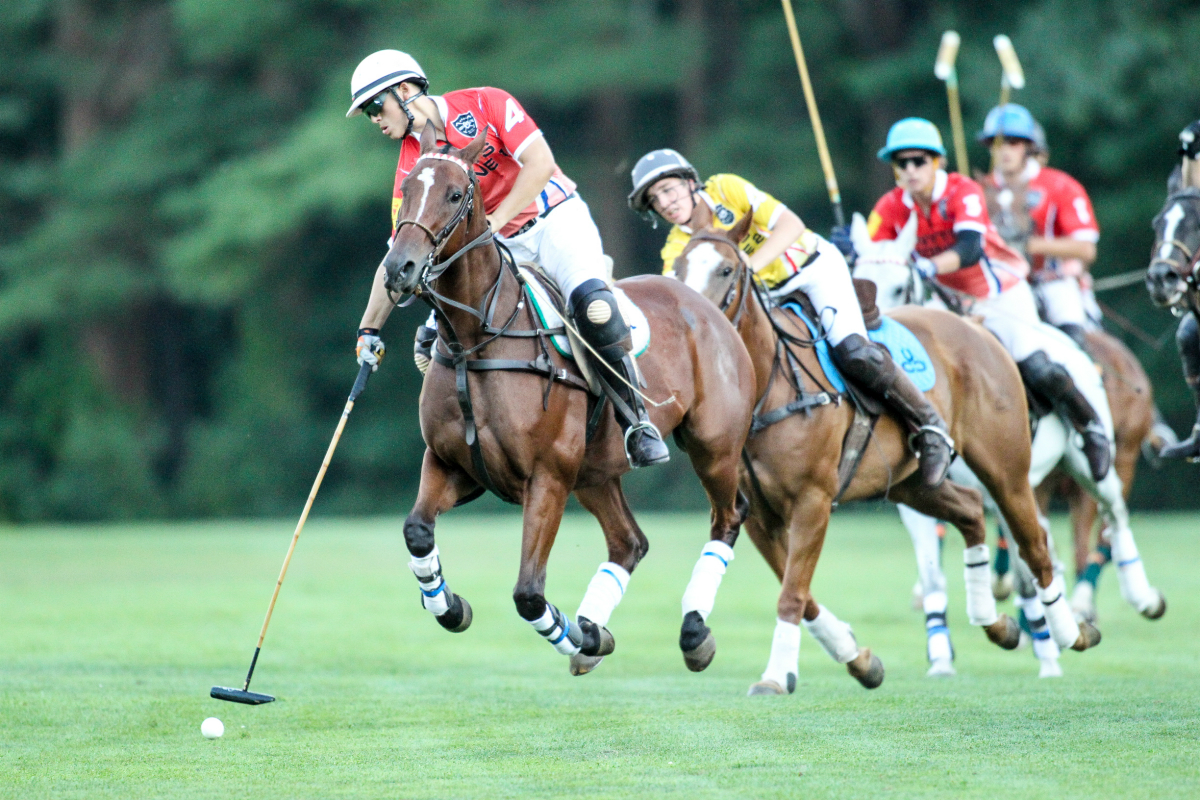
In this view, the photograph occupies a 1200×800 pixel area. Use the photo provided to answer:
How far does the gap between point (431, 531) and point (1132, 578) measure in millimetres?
4917

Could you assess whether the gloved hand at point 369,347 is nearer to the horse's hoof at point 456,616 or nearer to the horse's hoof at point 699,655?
the horse's hoof at point 456,616

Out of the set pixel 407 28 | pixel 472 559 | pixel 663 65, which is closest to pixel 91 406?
pixel 407 28

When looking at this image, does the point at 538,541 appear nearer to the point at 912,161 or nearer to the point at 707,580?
the point at 707,580

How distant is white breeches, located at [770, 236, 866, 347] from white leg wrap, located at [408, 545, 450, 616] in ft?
7.59

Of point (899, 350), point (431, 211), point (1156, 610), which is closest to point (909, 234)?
point (899, 350)

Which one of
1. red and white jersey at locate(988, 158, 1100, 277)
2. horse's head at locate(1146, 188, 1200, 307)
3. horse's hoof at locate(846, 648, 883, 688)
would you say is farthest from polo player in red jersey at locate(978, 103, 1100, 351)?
horse's hoof at locate(846, 648, 883, 688)

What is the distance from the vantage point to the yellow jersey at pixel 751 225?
25.1ft

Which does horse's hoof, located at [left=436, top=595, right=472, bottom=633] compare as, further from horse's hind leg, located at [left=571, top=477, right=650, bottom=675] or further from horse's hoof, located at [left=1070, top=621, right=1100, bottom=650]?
horse's hoof, located at [left=1070, top=621, right=1100, bottom=650]

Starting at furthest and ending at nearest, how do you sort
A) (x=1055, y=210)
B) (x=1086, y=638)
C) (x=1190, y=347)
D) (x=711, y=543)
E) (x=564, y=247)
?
1. (x=1055, y=210)
2. (x=1086, y=638)
3. (x=1190, y=347)
4. (x=711, y=543)
5. (x=564, y=247)

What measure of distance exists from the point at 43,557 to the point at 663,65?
13309 mm

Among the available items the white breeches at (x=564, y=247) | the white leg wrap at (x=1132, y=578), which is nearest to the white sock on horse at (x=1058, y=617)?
the white leg wrap at (x=1132, y=578)

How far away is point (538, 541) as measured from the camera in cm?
623

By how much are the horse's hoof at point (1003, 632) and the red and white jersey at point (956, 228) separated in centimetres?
192

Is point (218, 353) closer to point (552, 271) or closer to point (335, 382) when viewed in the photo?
point (335, 382)
